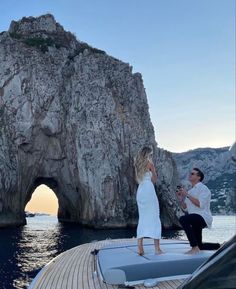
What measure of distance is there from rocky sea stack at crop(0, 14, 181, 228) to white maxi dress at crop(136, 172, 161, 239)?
1874 inches

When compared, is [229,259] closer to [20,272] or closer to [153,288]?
[153,288]

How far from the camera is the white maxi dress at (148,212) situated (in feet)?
26.6

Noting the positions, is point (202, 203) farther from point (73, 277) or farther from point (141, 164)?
point (73, 277)

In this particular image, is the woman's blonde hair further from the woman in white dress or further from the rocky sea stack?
the rocky sea stack

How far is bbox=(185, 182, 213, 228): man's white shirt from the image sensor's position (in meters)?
8.53

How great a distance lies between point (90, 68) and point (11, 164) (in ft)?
66.4

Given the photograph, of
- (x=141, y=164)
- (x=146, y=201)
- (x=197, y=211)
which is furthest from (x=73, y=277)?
(x=197, y=211)

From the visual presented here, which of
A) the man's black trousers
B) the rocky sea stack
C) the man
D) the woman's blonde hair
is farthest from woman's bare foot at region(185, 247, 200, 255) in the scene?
the rocky sea stack

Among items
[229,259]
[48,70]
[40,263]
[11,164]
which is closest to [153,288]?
[229,259]

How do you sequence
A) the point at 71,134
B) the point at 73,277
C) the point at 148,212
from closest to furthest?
the point at 73,277, the point at 148,212, the point at 71,134

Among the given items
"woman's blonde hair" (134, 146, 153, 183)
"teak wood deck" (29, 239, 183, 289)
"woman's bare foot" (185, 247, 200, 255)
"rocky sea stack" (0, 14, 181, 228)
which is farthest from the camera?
"rocky sea stack" (0, 14, 181, 228)

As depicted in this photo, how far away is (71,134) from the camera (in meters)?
60.5

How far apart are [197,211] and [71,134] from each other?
173ft

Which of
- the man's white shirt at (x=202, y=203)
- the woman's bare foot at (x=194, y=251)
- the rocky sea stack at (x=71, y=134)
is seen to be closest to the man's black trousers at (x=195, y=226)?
the man's white shirt at (x=202, y=203)
